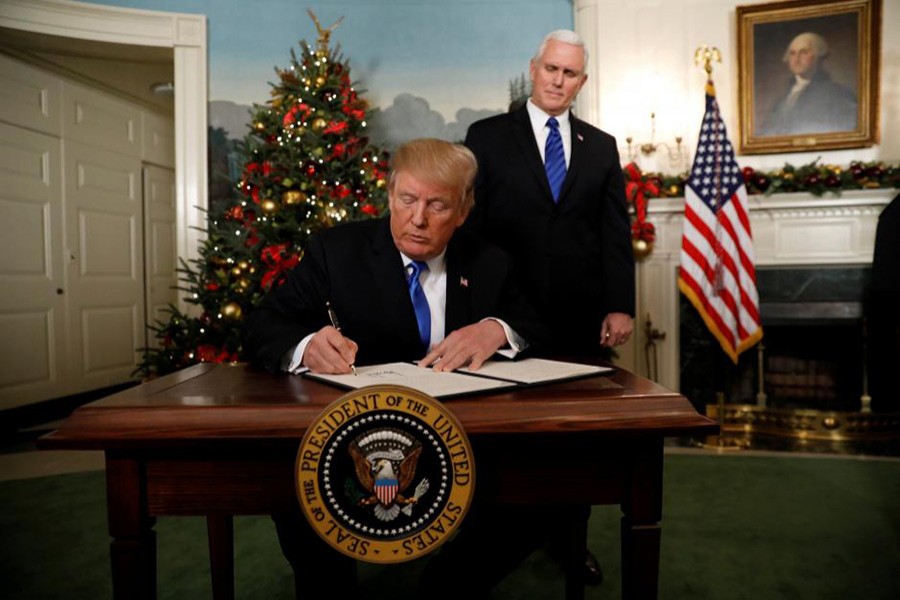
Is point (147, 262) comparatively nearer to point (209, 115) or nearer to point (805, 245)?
point (209, 115)

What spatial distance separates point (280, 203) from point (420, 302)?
2.84 m

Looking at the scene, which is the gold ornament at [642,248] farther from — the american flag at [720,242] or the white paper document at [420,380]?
the white paper document at [420,380]

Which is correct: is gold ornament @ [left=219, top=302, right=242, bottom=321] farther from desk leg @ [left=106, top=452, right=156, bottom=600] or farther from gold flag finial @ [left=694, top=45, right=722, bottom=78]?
gold flag finial @ [left=694, top=45, right=722, bottom=78]

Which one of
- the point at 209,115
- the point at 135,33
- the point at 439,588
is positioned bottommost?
the point at 439,588

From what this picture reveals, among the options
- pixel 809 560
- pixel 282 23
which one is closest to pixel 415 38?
pixel 282 23

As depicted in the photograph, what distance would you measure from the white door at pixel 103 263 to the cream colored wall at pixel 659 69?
4.45 metres

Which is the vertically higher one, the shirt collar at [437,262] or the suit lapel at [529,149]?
the suit lapel at [529,149]

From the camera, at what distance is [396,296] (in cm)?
143

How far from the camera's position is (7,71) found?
484 cm

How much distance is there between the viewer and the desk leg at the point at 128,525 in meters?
0.90

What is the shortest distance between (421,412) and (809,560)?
2052 mm

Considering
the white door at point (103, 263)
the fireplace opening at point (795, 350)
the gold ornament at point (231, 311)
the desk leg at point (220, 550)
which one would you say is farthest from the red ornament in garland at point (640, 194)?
the white door at point (103, 263)

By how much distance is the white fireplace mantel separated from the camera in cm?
443

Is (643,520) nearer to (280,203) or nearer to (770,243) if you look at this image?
(280,203)
